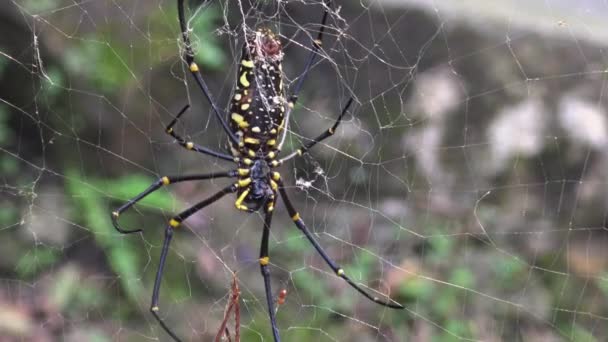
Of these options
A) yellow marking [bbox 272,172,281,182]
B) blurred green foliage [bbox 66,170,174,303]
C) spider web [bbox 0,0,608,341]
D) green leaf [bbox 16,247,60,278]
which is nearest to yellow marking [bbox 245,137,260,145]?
yellow marking [bbox 272,172,281,182]

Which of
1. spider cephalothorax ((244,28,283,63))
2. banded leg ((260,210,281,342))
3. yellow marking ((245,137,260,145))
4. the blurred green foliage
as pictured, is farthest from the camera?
the blurred green foliage

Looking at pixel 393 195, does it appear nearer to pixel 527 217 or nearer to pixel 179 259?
pixel 527 217

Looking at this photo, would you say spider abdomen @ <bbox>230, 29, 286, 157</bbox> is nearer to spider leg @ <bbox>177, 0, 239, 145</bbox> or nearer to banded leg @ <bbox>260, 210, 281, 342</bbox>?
spider leg @ <bbox>177, 0, 239, 145</bbox>

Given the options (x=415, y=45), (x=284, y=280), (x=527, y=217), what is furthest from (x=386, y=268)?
(x=415, y=45)

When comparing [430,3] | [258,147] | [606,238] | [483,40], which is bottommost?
[606,238]

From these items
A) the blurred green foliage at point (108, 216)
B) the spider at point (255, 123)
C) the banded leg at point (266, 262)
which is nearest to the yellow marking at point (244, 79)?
the spider at point (255, 123)

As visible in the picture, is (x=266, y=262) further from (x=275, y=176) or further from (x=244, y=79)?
(x=244, y=79)

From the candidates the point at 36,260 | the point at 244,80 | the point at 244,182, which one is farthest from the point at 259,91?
the point at 36,260

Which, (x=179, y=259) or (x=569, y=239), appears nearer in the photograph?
(x=179, y=259)

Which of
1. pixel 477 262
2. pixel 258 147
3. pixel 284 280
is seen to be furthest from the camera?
pixel 477 262
